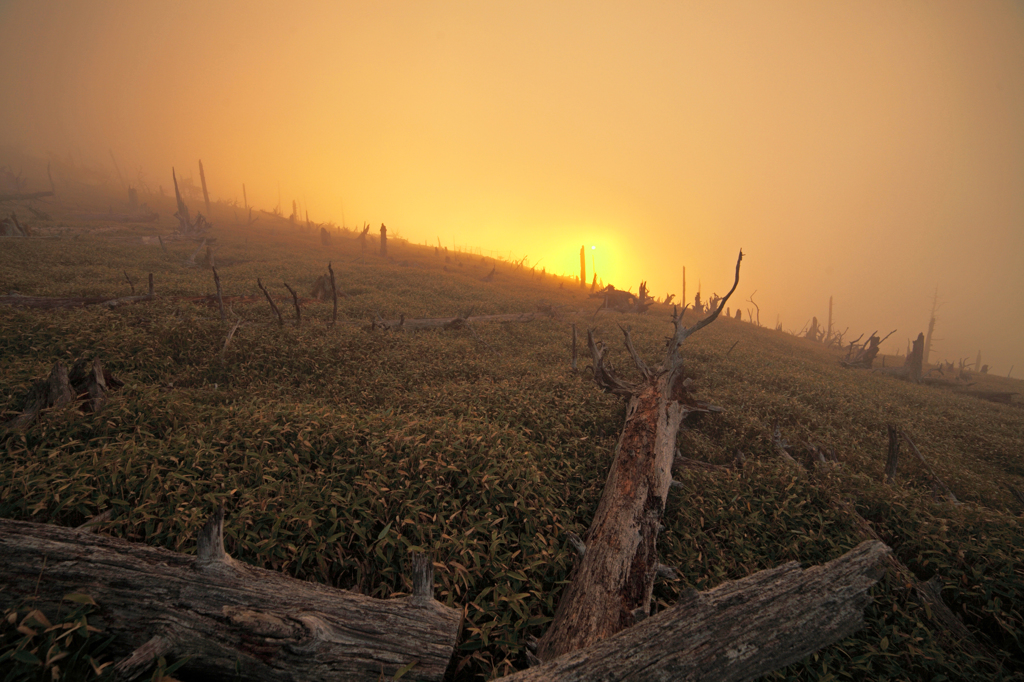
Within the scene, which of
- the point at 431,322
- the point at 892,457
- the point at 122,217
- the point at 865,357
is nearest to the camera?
the point at 892,457

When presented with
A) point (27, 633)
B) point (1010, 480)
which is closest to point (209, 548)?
point (27, 633)

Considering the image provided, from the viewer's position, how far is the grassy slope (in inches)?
182

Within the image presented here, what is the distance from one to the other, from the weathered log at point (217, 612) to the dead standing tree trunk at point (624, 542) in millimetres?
1503

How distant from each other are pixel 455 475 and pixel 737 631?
419cm

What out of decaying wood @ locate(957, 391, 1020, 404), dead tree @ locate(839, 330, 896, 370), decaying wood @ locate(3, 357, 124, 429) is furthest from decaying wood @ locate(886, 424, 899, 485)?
decaying wood @ locate(957, 391, 1020, 404)

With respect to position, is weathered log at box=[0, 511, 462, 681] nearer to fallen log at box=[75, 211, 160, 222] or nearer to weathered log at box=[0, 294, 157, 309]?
weathered log at box=[0, 294, 157, 309]

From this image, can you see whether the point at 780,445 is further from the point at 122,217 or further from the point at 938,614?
the point at 122,217

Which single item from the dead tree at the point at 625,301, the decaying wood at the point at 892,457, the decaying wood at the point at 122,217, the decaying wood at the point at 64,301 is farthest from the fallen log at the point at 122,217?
the decaying wood at the point at 892,457

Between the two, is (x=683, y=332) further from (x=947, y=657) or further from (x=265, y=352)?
(x=265, y=352)

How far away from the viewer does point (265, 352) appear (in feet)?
35.1

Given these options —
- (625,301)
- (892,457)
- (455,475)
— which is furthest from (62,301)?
(625,301)

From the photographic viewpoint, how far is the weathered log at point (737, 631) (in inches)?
130

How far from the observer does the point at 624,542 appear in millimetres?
5234

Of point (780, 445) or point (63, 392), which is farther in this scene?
point (780, 445)
